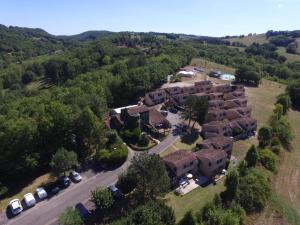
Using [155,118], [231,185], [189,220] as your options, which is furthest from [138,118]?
[189,220]

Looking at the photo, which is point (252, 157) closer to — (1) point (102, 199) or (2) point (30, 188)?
(1) point (102, 199)

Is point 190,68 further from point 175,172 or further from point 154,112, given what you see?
point 175,172

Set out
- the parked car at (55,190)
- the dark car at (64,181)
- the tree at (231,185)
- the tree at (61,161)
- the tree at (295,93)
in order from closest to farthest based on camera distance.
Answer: the tree at (231,185) → the parked car at (55,190) → the tree at (61,161) → the dark car at (64,181) → the tree at (295,93)

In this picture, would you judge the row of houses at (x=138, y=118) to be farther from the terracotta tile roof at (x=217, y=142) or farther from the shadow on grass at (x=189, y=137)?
the terracotta tile roof at (x=217, y=142)

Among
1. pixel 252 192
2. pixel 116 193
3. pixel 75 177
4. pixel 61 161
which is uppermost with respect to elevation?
pixel 61 161

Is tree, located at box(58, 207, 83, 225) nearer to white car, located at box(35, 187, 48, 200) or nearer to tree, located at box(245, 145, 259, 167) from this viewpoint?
white car, located at box(35, 187, 48, 200)

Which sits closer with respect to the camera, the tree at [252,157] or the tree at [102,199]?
the tree at [102,199]

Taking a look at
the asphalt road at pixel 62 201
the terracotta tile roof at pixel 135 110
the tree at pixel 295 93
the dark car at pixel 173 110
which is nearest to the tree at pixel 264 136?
the dark car at pixel 173 110
